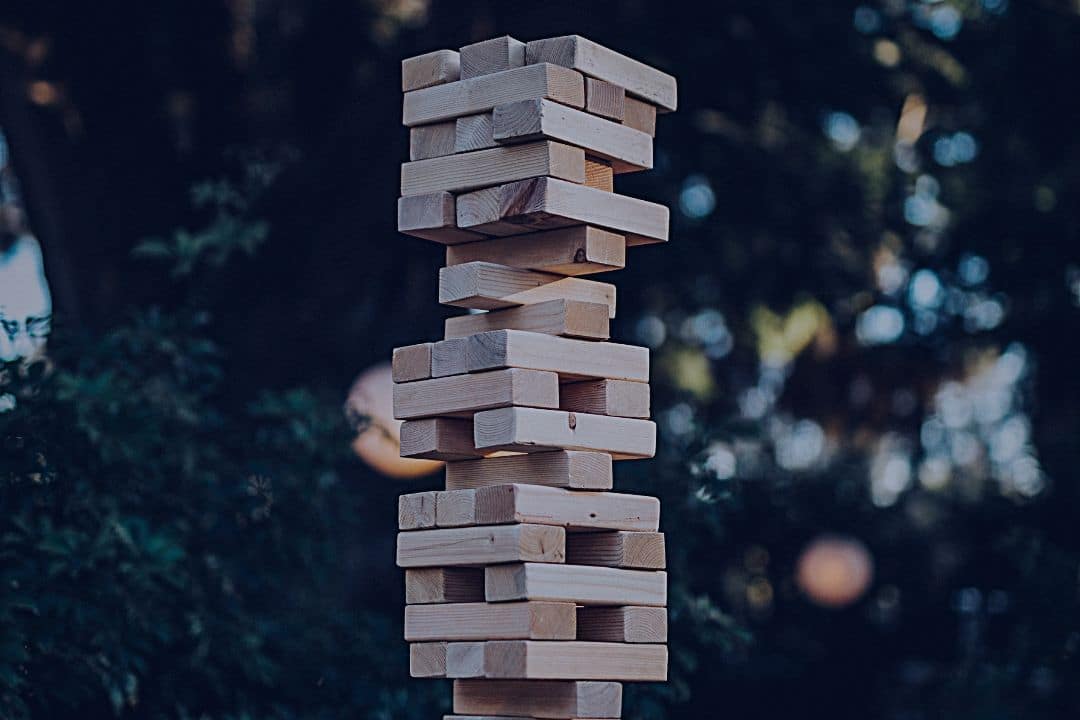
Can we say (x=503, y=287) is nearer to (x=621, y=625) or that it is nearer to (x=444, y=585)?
(x=444, y=585)

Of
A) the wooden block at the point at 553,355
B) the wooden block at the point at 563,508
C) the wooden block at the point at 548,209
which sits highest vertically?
the wooden block at the point at 548,209

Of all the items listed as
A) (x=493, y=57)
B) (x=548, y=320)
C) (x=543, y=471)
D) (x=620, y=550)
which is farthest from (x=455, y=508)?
(x=493, y=57)

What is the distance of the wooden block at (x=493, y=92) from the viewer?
4645 mm

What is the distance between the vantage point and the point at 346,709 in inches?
278

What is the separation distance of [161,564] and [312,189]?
3560 millimetres

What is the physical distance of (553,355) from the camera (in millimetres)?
4668

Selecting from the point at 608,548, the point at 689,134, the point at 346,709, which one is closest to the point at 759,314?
Result: the point at 689,134

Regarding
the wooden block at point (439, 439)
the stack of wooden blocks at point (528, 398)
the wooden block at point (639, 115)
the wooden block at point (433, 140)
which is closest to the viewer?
the stack of wooden blocks at point (528, 398)

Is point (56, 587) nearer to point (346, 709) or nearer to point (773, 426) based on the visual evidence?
point (346, 709)

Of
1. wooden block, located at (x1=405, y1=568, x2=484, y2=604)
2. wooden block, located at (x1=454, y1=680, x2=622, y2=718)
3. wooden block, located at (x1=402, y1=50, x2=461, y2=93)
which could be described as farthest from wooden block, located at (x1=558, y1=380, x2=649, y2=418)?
wooden block, located at (x1=402, y1=50, x2=461, y2=93)

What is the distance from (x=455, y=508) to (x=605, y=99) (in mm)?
1383

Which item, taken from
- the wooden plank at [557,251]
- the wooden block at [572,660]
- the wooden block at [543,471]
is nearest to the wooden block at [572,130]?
the wooden plank at [557,251]

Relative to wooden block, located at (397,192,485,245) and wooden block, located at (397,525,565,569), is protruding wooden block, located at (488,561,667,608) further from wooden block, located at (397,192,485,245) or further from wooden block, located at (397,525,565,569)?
wooden block, located at (397,192,485,245)

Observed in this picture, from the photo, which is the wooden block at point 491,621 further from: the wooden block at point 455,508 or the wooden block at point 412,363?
the wooden block at point 412,363
